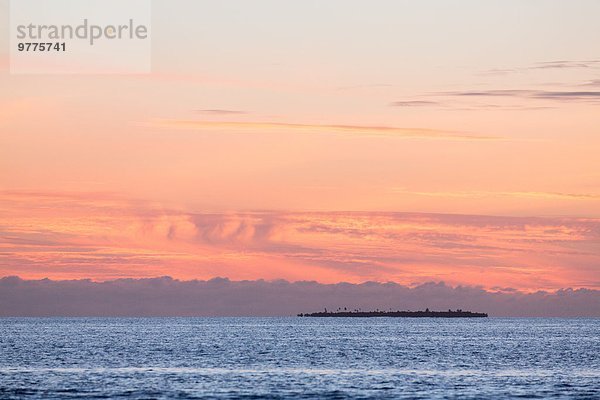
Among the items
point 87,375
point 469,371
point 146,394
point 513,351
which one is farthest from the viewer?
point 513,351

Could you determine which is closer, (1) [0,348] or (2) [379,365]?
(2) [379,365]

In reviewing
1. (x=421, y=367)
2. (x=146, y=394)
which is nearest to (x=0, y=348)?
(x=421, y=367)

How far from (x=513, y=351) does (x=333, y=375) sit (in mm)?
57764

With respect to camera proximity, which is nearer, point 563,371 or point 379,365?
point 563,371

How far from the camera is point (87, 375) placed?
10312cm

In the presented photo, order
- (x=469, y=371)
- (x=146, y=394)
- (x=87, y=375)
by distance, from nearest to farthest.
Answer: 1. (x=146, y=394)
2. (x=87, y=375)
3. (x=469, y=371)

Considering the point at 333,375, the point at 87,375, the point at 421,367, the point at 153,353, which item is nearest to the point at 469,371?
the point at 421,367

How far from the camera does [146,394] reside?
84.8m

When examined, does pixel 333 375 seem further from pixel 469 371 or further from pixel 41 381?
pixel 41 381

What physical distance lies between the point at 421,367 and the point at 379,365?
5039mm

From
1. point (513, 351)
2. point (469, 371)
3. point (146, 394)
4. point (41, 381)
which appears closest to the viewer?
point (146, 394)

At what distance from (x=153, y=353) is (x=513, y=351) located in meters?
52.7

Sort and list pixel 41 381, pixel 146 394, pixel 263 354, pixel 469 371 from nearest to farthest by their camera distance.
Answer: pixel 146 394 < pixel 41 381 < pixel 469 371 < pixel 263 354

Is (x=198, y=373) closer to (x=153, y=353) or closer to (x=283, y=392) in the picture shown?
(x=283, y=392)
